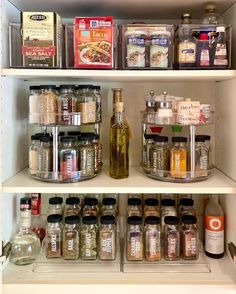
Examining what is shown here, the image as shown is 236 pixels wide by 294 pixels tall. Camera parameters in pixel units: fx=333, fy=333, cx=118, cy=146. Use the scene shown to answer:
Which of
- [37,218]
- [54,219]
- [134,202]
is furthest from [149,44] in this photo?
[37,218]

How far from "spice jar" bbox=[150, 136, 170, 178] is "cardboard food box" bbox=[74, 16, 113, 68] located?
1.07 feet

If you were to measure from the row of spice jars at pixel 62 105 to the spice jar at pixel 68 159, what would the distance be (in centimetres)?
8

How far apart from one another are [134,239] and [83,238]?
7.0 inches

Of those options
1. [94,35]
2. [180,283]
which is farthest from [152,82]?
[180,283]

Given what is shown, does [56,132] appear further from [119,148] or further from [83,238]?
[83,238]

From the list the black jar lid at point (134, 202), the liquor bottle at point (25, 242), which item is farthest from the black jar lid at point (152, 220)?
the liquor bottle at point (25, 242)

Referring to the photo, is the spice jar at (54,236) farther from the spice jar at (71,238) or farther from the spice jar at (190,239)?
the spice jar at (190,239)

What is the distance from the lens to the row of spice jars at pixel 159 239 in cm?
116

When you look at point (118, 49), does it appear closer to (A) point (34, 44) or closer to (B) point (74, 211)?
(A) point (34, 44)

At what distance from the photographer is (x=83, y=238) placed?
1160 millimetres

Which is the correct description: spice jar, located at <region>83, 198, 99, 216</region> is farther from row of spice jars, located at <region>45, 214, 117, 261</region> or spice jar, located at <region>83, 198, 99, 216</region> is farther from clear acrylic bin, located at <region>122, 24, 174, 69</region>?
clear acrylic bin, located at <region>122, 24, 174, 69</region>

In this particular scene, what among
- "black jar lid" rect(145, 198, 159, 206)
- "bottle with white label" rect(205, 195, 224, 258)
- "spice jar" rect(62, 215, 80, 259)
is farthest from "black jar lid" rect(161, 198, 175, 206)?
"spice jar" rect(62, 215, 80, 259)
